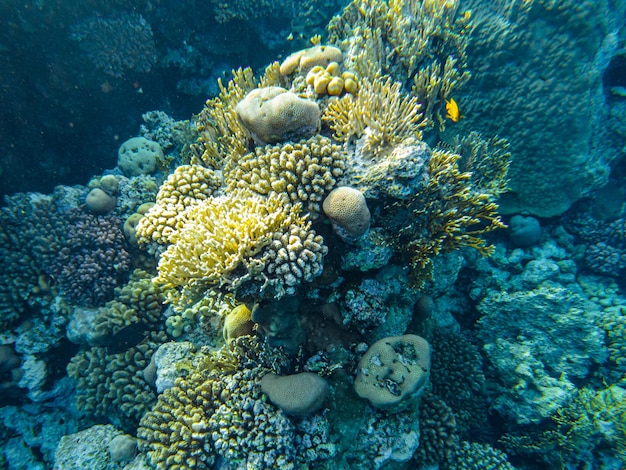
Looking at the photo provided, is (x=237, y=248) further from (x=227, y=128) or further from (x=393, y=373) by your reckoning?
(x=227, y=128)

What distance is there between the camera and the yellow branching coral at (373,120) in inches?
139

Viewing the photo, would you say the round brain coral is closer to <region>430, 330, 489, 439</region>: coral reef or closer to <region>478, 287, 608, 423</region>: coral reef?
<region>430, 330, 489, 439</region>: coral reef

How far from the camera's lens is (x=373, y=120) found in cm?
360

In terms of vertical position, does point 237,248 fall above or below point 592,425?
above

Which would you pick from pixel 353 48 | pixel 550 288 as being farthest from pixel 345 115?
pixel 550 288

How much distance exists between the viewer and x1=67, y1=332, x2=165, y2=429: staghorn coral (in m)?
4.71

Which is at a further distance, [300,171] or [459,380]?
[459,380]

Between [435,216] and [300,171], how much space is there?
5.78 ft

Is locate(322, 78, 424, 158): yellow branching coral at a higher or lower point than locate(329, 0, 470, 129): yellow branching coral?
lower

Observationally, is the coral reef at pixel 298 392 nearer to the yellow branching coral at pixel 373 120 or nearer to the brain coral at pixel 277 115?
the yellow branching coral at pixel 373 120

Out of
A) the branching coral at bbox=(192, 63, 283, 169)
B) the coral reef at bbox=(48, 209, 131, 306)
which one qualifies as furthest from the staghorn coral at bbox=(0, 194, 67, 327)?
the branching coral at bbox=(192, 63, 283, 169)

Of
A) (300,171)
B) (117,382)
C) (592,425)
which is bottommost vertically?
(592,425)

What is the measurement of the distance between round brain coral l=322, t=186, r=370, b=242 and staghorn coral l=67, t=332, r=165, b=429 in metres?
3.63

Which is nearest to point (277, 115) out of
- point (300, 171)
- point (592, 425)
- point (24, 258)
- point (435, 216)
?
point (300, 171)
